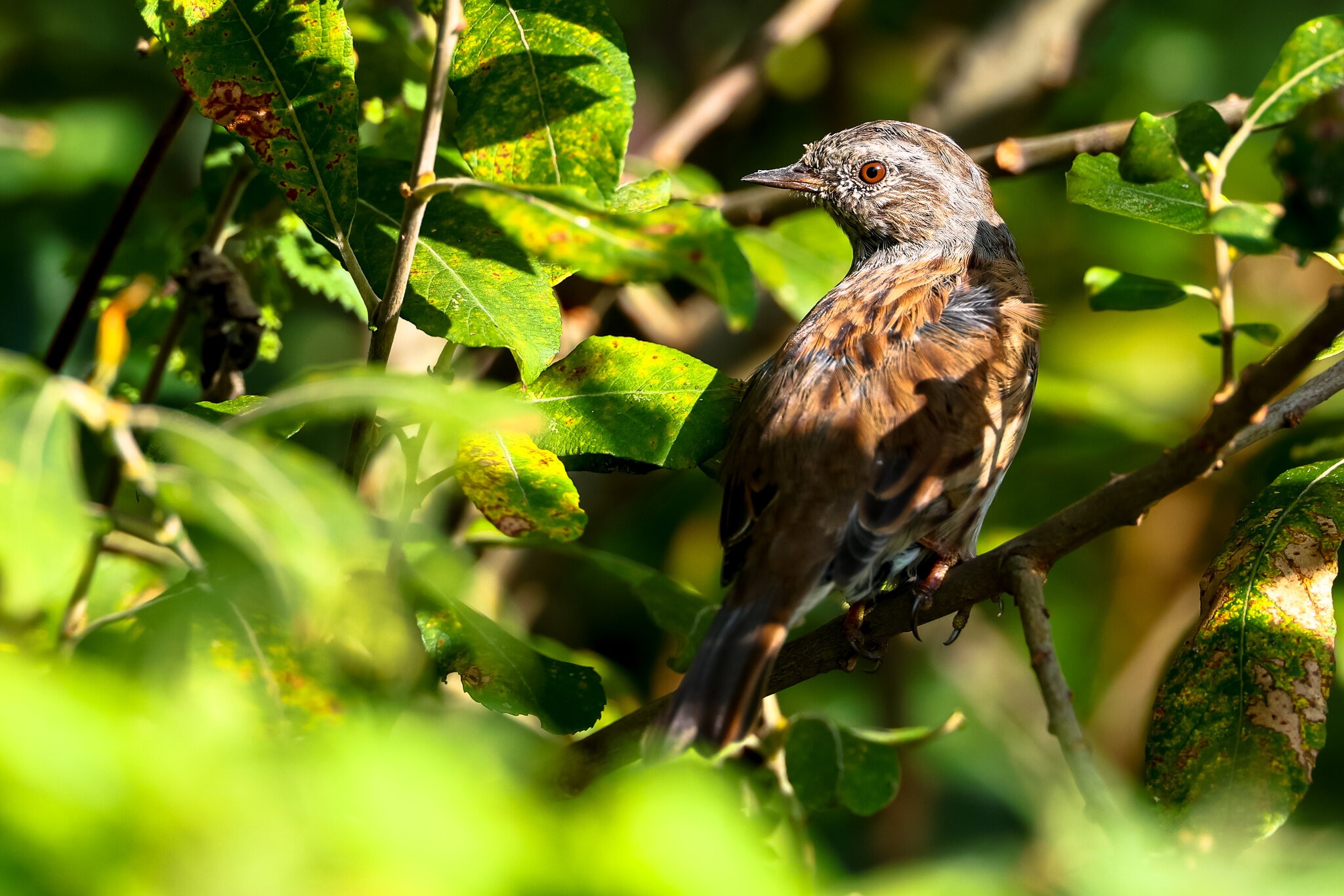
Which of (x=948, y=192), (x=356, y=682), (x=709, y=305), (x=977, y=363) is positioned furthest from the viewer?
(x=709, y=305)

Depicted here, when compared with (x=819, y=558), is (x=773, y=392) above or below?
above

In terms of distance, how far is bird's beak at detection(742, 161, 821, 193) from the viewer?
397cm

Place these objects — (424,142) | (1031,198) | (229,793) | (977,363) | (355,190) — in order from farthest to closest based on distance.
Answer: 1. (1031,198)
2. (977,363)
3. (355,190)
4. (424,142)
5. (229,793)

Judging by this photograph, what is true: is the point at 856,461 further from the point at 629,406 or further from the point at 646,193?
the point at 646,193

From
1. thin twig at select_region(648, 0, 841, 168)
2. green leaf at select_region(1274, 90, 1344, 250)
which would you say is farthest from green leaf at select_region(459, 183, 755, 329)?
thin twig at select_region(648, 0, 841, 168)

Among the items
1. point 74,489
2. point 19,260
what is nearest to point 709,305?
point 19,260

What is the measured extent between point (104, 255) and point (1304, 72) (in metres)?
2.50

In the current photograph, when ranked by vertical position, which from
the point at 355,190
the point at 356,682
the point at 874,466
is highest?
the point at 355,190

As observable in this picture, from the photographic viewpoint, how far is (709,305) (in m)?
4.68

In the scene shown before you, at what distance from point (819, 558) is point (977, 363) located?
697 mm

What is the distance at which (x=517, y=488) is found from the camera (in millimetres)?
2102

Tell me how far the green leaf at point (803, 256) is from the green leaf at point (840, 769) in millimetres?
1270

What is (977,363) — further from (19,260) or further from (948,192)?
(19,260)

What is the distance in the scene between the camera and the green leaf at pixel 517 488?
6.88 ft
